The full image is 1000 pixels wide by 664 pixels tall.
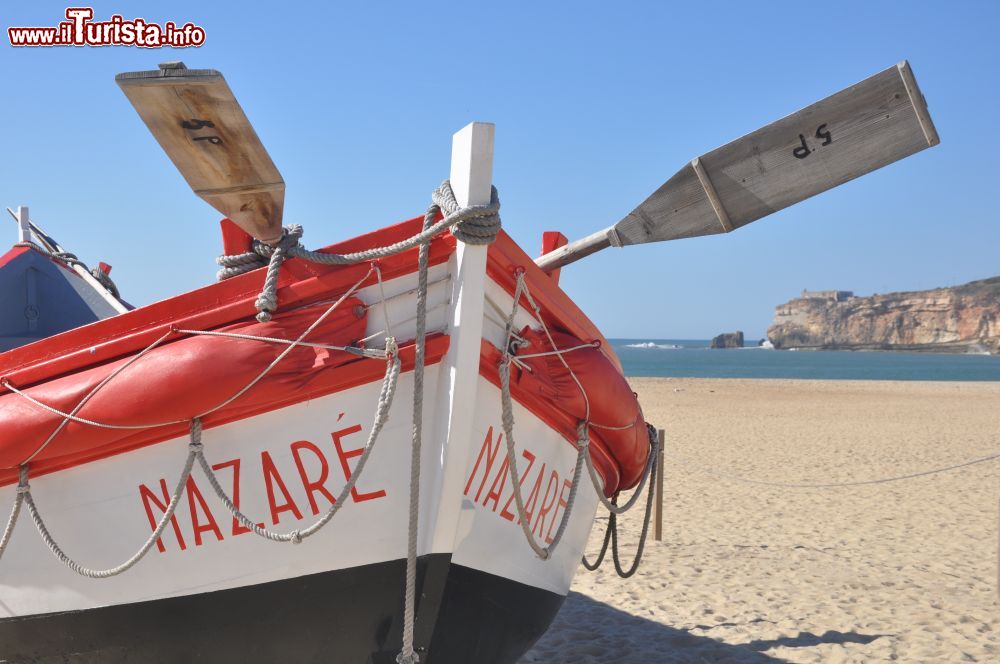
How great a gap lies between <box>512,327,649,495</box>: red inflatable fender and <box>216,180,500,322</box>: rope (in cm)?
55

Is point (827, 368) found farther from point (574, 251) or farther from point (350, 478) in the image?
point (350, 478)

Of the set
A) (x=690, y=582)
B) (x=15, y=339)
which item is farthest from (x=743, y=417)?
(x=15, y=339)

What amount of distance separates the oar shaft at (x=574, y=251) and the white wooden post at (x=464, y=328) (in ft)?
3.20

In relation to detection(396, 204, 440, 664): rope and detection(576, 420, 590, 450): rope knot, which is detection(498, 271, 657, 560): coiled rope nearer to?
detection(576, 420, 590, 450): rope knot

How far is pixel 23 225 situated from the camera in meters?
6.23

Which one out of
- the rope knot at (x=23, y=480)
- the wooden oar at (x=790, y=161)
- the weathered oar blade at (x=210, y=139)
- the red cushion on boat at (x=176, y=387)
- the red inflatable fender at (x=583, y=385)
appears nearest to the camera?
the weathered oar blade at (x=210, y=139)

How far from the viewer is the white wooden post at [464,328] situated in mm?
2881

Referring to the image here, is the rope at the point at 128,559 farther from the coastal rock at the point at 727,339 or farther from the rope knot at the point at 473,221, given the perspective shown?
the coastal rock at the point at 727,339

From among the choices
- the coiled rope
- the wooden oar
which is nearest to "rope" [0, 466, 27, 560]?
the coiled rope

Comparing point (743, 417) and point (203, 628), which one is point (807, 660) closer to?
point (203, 628)

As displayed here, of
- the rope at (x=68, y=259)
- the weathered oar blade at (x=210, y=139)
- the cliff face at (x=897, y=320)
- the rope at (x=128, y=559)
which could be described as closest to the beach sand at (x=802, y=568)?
the rope at (x=128, y=559)

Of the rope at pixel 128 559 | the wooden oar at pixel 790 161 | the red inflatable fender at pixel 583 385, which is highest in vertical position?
the wooden oar at pixel 790 161

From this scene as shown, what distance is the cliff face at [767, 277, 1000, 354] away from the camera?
93.3 m

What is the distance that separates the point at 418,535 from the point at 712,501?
22.1 feet
